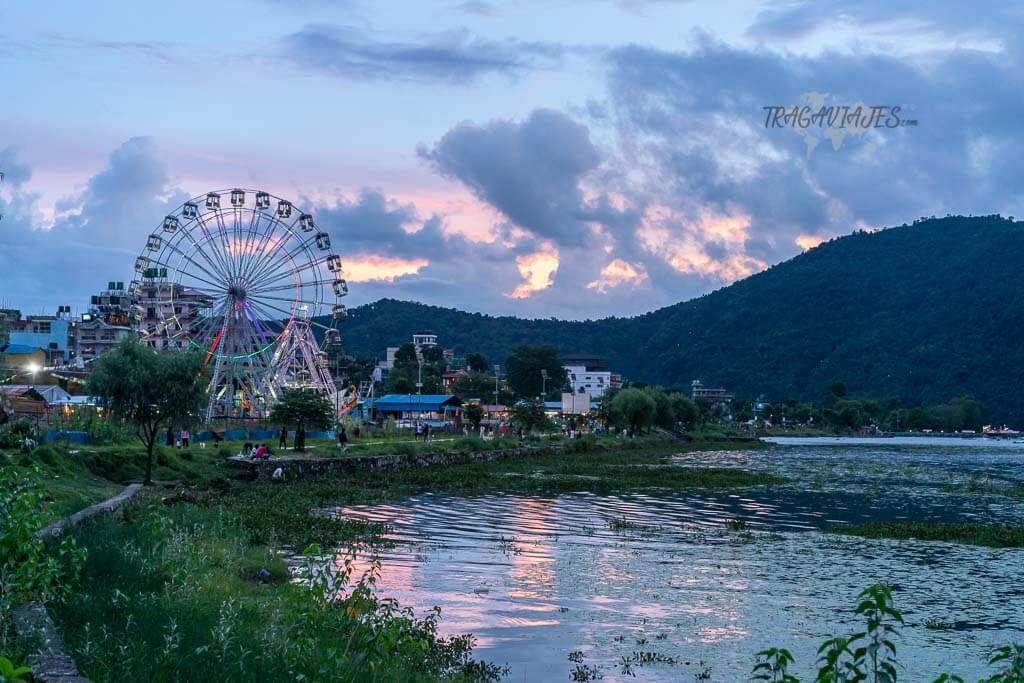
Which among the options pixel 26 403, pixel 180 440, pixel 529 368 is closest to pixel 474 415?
pixel 180 440

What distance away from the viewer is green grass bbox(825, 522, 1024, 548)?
3134cm

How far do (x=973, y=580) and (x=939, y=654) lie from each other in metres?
8.11

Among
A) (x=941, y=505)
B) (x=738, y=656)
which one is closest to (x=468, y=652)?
(x=738, y=656)

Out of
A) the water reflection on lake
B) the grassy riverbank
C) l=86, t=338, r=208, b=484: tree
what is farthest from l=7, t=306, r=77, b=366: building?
the grassy riverbank

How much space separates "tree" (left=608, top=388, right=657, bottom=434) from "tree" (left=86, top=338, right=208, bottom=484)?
83.3 meters

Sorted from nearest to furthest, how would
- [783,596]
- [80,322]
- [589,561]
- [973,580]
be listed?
[783,596] < [973,580] < [589,561] < [80,322]

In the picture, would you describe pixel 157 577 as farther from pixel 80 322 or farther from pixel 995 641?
pixel 80 322

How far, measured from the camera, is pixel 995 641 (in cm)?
1795

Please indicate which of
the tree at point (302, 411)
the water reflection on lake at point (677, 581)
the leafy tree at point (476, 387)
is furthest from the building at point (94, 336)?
the water reflection on lake at point (677, 581)

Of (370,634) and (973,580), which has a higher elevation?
(370,634)

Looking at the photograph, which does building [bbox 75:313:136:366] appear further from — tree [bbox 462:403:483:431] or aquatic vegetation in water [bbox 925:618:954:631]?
aquatic vegetation in water [bbox 925:618:954:631]

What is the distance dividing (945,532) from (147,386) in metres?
28.3

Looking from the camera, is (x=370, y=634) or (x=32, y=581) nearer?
(x=32, y=581)

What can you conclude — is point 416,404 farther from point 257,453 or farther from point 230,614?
point 230,614
